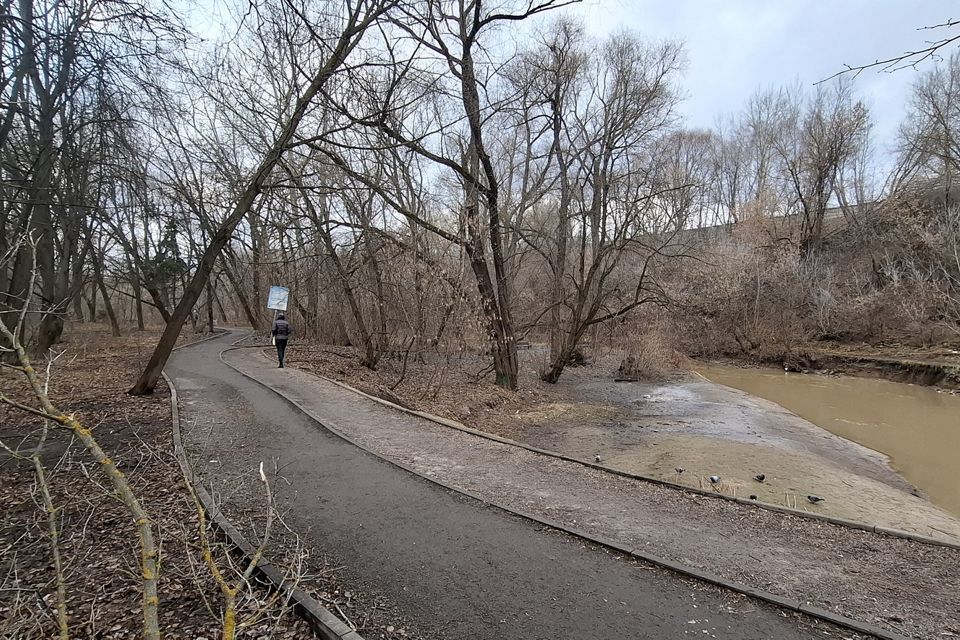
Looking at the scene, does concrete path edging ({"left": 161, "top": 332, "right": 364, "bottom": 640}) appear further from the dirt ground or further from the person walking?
the person walking

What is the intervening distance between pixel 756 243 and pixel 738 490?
2851 cm

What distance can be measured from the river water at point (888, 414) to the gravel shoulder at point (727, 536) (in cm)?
525

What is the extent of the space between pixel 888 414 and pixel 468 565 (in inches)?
676

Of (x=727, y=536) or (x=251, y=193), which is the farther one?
(x=251, y=193)

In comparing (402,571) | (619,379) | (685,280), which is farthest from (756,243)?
(402,571)

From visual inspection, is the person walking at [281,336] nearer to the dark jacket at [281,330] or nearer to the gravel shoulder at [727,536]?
the dark jacket at [281,330]

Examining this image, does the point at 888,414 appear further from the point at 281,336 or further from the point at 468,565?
the point at 281,336

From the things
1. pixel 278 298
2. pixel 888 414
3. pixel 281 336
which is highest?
pixel 278 298

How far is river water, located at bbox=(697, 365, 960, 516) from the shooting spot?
10.3m

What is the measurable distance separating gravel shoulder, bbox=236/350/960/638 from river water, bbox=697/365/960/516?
5247 mm

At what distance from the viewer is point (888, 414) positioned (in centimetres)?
1570

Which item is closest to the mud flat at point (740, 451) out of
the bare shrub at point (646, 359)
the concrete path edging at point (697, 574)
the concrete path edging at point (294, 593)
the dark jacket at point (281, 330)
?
the concrete path edging at point (697, 574)

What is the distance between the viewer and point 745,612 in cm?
378

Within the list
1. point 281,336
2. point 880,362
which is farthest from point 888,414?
point 281,336
